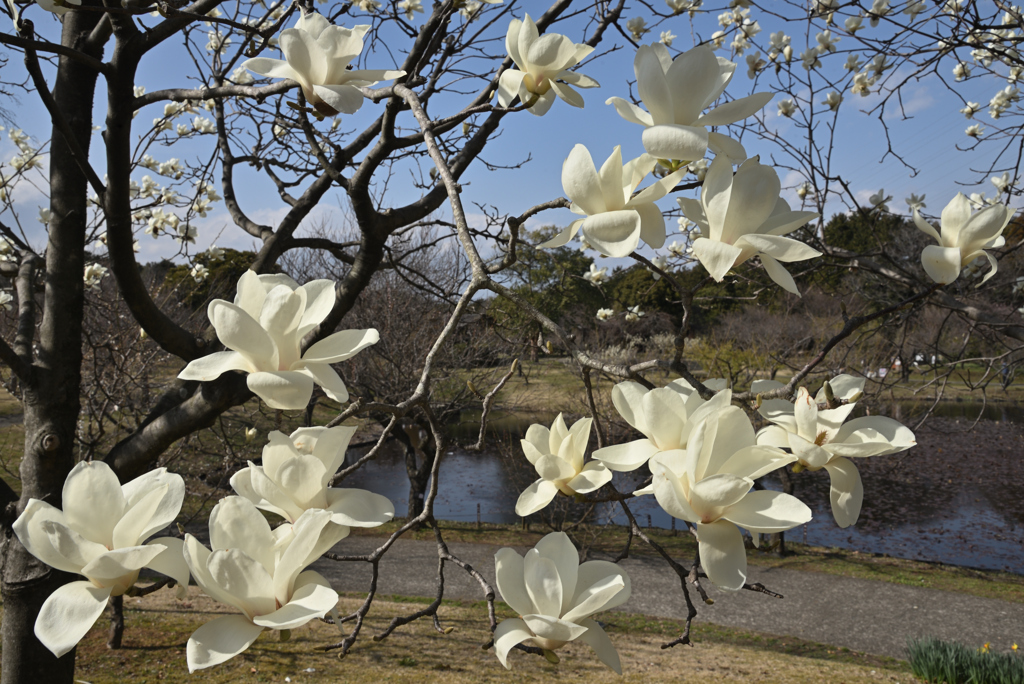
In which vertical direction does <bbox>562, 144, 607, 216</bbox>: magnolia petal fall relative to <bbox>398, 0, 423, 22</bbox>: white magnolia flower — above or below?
below

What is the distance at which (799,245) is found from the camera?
1.74 feet

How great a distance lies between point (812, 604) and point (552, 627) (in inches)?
335

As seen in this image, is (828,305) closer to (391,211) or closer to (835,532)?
(835,532)

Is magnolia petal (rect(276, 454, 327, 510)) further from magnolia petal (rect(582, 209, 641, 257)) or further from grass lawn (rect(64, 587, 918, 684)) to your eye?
grass lawn (rect(64, 587, 918, 684))

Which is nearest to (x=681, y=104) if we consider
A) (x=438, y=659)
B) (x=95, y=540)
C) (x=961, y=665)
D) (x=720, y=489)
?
(x=720, y=489)

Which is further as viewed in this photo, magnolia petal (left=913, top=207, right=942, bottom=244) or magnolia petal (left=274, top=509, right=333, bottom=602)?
magnolia petal (left=913, top=207, right=942, bottom=244)

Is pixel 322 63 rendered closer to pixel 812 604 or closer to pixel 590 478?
pixel 590 478

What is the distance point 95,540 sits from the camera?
51cm

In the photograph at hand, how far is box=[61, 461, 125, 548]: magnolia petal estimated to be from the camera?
501 mm

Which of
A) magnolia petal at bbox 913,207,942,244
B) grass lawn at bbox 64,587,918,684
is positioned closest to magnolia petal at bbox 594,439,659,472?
magnolia petal at bbox 913,207,942,244

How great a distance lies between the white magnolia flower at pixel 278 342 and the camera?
0.53 m

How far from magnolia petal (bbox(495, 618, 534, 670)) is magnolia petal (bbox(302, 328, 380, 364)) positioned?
0.29m

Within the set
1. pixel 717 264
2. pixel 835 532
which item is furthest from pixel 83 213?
pixel 835 532

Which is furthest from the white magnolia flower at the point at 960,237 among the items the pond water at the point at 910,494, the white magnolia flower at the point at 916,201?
the pond water at the point at 910,494
